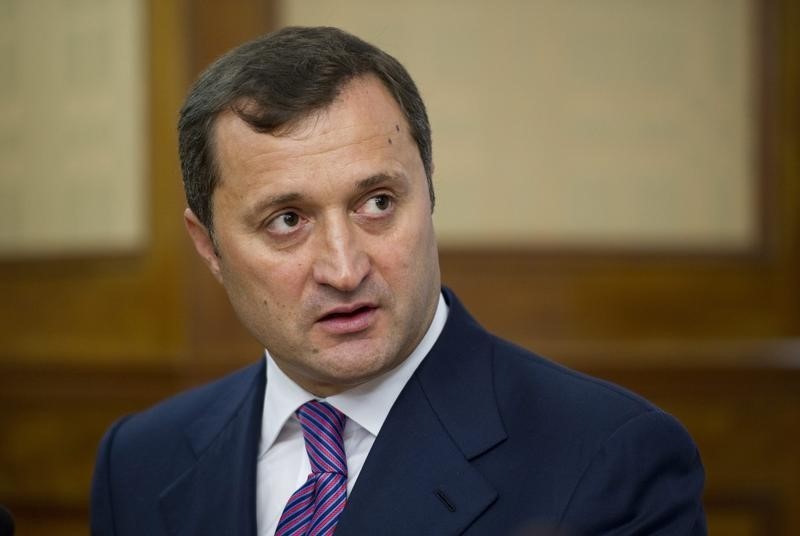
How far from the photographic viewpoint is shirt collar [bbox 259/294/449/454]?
246cm

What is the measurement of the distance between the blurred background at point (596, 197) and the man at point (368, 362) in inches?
92.8

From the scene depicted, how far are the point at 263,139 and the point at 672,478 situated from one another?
0.93 m

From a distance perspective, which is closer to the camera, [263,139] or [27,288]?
[263,139]

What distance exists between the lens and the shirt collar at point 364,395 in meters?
2.46

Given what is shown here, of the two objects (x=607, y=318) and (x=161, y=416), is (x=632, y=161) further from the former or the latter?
(x=161, y=416)

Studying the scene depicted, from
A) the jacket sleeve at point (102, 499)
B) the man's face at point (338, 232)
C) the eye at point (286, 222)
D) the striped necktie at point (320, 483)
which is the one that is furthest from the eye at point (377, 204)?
the jacket sleeve at point (102, 499)

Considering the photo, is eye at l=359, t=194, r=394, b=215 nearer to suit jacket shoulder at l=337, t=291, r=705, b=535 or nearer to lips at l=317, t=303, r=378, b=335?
lips at l=317, t=303, r=378, b=335

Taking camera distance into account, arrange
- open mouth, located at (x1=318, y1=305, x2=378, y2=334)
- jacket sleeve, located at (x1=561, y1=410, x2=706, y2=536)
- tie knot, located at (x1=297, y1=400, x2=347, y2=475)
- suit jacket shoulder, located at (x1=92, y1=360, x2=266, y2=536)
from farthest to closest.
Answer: suit jacket shoulder, located at (x1=92, y1=360, x2=266, y2=536)
tie knot, located at (x1=297, y1=400, x2=347, y2=475)
open mouth, located at (x1=318, y1=305, x2=378, y2=334)
jacket sleeve, located at (x1=561, y1=410, x2=706, y2=536)

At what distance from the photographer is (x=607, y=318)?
16.0 feet

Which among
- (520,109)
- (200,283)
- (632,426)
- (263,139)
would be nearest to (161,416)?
(263,139)

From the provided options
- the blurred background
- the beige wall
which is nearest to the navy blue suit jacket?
the blurred background

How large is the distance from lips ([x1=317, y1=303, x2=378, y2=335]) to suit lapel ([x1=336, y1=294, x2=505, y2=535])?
0.22 metres

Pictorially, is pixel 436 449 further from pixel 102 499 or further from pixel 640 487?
pixel 102 499

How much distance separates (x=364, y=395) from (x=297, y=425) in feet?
0.63
